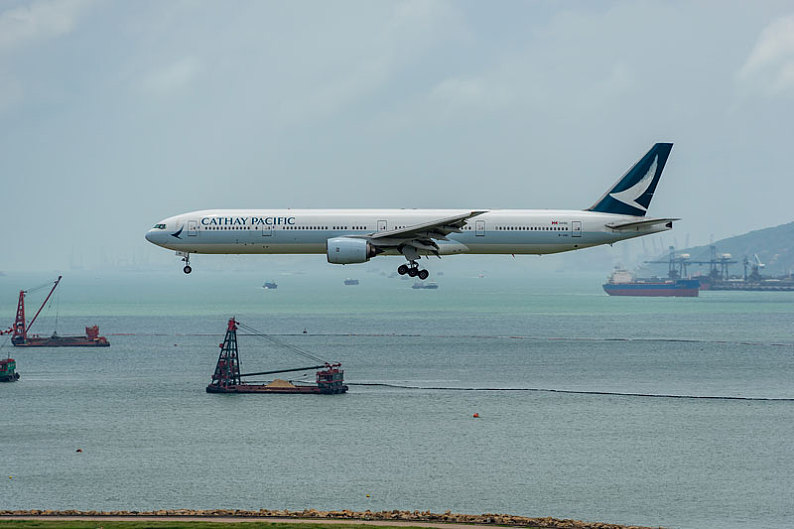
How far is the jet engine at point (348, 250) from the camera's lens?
295 ft

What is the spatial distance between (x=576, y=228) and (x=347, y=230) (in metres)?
22.7

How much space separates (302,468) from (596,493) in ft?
163

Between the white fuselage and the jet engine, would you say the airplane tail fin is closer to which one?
the white fuselage

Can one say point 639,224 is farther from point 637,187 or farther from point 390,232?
point 390,232

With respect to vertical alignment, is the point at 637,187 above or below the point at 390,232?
above

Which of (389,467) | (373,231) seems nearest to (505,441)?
(389,467)

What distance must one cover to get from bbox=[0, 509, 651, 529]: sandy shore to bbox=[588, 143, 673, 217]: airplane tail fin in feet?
128

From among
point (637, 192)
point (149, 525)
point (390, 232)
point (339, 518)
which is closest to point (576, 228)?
point (637, 192)

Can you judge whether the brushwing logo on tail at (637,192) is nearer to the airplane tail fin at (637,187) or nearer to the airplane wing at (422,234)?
the airplane tail fin at (637,187)

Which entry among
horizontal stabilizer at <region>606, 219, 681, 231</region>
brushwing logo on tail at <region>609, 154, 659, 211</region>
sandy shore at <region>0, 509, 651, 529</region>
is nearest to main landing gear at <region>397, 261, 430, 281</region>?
horizontal stabilizer at <region>606, 219, 681, 231</region>

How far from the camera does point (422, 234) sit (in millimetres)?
92312

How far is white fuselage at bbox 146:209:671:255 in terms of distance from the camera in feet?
306

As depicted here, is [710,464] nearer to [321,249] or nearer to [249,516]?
[249,516]

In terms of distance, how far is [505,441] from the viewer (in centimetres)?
19288
